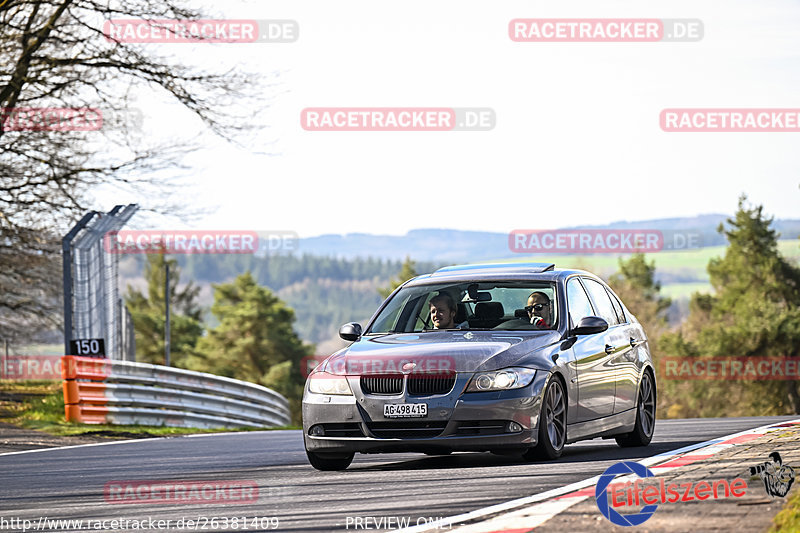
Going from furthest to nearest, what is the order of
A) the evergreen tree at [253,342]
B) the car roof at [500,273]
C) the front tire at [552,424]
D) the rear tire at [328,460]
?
the evergreen tree at [253,342]
the car roof at [500,273]
the rear tire at [328,460]
the front tire at [552,424]

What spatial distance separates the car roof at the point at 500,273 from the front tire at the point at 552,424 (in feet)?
4.48

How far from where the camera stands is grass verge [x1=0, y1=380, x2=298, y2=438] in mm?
18109

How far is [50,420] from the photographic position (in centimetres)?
2002

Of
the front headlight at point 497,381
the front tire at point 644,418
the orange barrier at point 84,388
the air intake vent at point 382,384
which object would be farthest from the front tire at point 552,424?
the orange barrier at point 84,388

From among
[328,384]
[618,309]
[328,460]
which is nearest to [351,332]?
[328,384]

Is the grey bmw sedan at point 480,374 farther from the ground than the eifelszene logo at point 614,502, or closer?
farther from the ground

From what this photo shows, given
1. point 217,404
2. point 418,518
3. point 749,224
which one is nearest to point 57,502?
point 418,518

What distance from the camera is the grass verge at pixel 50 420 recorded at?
18.1m

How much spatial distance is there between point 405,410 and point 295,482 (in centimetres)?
100

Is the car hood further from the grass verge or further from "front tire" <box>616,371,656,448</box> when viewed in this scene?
the grass verge

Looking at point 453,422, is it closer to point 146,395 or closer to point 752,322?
point 146,395

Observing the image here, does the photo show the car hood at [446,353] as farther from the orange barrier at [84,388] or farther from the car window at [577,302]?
the orange barrier at [84,388]

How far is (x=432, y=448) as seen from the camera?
9.86 meters

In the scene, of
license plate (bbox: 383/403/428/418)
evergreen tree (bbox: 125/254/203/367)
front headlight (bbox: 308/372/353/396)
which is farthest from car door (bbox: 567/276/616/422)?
evergreen tree (bbox: 125/254/203/367)
